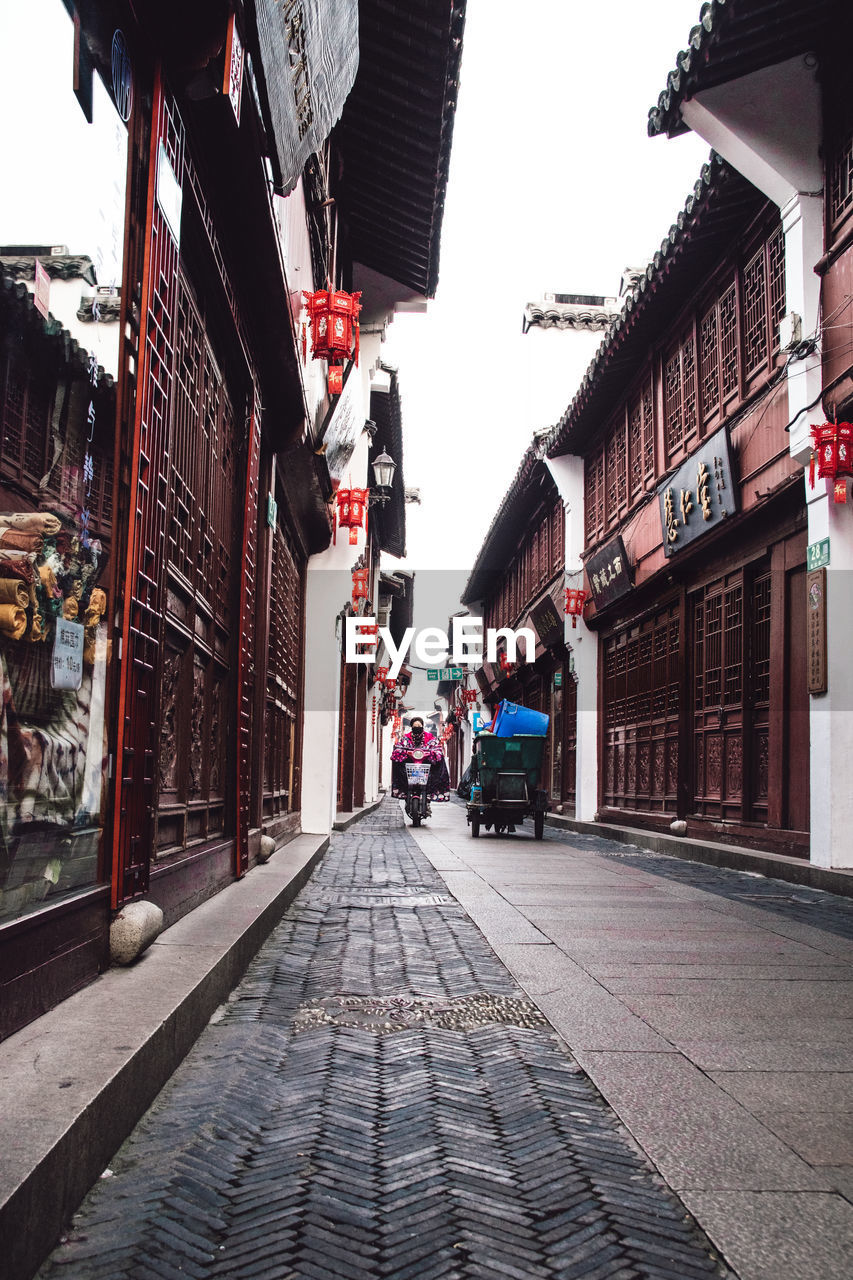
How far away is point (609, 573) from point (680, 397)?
356 cm

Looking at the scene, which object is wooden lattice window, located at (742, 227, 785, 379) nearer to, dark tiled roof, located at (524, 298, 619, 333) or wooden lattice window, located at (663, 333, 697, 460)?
wooden lattice window, located at (663, 333, 697, 460)

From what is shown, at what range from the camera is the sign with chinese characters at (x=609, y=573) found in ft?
53.3

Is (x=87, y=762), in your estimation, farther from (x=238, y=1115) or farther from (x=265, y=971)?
(x=265, y=971)

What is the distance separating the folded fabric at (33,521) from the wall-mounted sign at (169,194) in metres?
1.82

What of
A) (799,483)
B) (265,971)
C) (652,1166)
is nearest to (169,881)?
(265,971)

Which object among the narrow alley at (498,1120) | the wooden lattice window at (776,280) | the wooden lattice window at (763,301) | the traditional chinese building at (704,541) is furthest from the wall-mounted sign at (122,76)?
the wooden lattice window at (776,280)

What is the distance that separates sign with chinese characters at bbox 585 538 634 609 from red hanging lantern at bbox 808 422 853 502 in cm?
713

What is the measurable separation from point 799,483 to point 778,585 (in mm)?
1221

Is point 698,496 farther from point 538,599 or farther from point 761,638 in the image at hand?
point 538,599

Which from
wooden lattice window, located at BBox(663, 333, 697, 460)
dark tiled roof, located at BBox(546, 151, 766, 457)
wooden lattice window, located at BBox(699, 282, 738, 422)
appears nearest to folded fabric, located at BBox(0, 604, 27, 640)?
dark tiled roof, located at BBox(546, 151, 766, 457)

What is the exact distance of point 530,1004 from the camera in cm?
473

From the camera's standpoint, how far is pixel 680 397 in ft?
47.0

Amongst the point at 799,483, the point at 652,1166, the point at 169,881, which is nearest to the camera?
the point at 652,1166

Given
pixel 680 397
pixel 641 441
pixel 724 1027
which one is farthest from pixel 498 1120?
pixel 641 441
